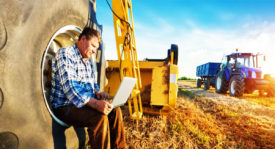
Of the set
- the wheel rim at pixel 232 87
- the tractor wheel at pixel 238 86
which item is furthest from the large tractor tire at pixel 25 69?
the wheel rim at pixel 232 87

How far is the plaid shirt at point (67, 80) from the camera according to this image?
137 cm

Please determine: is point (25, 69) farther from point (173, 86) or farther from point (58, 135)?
point (173, 86)

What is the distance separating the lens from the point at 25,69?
1052 millimetres

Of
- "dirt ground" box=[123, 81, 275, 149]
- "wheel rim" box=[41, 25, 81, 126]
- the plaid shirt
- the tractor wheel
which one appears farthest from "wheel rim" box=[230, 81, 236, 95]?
the plaid shirt

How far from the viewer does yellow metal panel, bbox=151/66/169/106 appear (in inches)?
122

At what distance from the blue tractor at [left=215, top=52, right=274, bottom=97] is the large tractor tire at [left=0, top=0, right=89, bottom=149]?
7.84m

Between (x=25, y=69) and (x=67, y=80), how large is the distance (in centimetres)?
35

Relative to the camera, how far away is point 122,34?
3.00m

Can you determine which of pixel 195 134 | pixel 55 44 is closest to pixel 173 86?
pixel 195 134

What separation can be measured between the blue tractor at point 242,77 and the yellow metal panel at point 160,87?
18.3 ft

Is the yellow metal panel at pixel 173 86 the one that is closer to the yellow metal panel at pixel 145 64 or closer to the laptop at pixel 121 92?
the yellow metal panel at pixel 145 64

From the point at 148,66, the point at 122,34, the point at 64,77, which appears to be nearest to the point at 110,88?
the point at 148,66

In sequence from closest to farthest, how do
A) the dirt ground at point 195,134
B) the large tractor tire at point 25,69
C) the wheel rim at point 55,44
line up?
the large tractor tire at point 25,69 < the wheel rim at point 55,44 < the dirt ground at point 195,134

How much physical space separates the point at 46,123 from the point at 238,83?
7832mm
